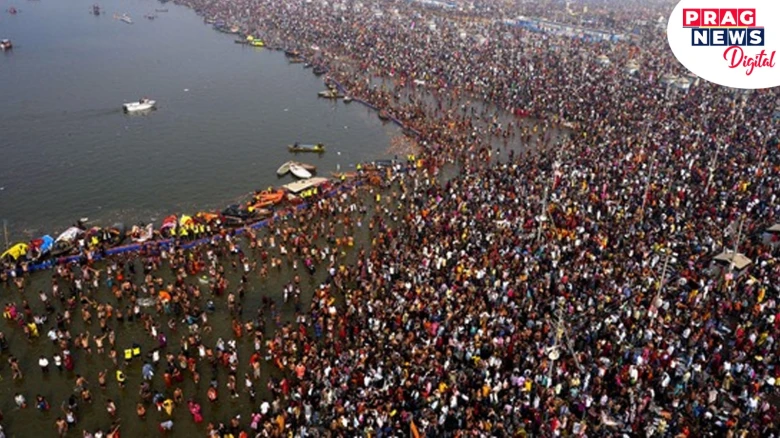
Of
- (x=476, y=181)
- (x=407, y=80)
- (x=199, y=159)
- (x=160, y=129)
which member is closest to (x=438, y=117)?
(x=407, y=80)

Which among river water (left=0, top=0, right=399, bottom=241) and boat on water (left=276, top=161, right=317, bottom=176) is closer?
river water (left=0, top=0, right=399, bottom=241)

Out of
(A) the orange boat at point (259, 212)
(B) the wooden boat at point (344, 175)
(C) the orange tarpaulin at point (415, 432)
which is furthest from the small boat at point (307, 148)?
(C) the orange tarpaulin at point (415, 432)

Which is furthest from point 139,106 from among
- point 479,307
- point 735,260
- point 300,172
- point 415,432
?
point 735,260

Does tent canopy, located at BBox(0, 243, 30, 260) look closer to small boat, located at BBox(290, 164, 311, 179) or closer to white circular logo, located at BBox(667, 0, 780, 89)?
small boat, located at BBox(290, 164, 311, 179)

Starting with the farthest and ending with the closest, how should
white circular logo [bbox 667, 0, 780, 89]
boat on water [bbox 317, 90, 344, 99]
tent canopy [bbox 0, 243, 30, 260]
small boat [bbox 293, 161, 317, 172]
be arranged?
boat on water [bbox 317, 90, 344, 99] < small boat [bbox 293, 161, 317, 172] < tent canopy [bbox 0, 243, 30, 260] < white circular logo [bbox 667, 0, 780, 89]

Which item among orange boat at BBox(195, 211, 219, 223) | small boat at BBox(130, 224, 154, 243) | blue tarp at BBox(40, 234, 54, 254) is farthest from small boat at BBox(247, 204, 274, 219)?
blue tarp at BBox(40, 234, 54, 254)
